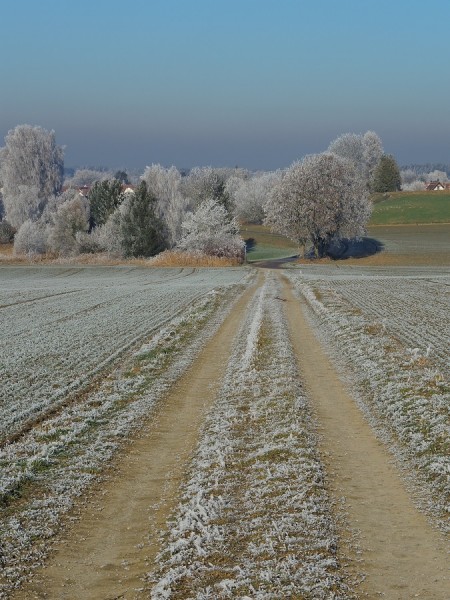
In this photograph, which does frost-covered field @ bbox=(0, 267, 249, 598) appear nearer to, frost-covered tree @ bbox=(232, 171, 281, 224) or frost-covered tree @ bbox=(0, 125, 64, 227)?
frost-covered tree @ bbox=(0, 125, 64, 227)

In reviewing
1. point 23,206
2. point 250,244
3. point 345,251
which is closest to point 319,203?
point 345,251

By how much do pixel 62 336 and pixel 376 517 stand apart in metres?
19.4

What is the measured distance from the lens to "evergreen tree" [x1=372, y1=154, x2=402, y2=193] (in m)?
175

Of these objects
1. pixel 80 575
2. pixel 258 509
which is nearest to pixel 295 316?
pixel 258 509

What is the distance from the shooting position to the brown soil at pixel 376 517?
7.60m

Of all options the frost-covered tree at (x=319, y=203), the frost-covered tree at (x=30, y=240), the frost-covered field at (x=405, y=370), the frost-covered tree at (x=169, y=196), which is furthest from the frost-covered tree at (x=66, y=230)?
the frost-covered field at (x=405, y=370)

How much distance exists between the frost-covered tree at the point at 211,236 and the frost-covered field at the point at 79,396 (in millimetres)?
59505

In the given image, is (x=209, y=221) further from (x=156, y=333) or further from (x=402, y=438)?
(x=402, y=438)

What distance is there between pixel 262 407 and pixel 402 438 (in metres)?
3.33

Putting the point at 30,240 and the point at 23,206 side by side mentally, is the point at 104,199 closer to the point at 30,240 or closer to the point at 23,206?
the point at 30,240

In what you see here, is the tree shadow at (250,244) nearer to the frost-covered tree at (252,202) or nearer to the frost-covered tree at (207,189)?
the frost-covered tree at (207,189)

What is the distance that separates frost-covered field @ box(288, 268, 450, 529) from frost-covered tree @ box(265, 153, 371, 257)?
55.7 m

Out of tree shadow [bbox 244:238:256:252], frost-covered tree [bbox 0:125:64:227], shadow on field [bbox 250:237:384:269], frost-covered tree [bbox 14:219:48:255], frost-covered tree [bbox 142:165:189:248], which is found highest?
frost-covered tree [bbox 0:125:64:227]

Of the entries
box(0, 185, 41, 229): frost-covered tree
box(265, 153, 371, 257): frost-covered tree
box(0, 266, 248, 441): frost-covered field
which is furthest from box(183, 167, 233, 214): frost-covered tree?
box(0, 266, 248, 441): frost-covered field
